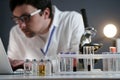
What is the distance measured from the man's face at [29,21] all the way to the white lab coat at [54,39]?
0.04 m

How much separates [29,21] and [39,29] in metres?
0.10

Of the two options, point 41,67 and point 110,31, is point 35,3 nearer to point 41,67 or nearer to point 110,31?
point 110,31

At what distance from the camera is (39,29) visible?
182cm

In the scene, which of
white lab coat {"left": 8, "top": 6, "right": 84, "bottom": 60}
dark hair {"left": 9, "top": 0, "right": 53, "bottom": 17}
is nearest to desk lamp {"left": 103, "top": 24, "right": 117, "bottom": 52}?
white lab coat {"left": 8, "top": 6, "right": 84, "bottom": 60}

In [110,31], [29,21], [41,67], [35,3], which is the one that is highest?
[35,3]

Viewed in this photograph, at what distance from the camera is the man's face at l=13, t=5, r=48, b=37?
1792 mm

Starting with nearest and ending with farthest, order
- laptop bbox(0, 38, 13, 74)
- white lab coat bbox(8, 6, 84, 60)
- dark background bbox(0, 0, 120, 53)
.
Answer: laptop bbox(0, 38, 13, 74), white lab coat bbox(8, 6, 84, 60), dark background bbox(0, 0, 120, 53)

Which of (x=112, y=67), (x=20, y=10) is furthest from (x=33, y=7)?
(x=112, y=67)

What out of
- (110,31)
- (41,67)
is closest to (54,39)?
(110,31)

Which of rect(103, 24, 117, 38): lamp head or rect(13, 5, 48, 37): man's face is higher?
rect(13, 5, 48, 37): man's face

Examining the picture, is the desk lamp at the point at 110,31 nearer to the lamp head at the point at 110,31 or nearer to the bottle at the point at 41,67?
the lamp head at the point at 110,31

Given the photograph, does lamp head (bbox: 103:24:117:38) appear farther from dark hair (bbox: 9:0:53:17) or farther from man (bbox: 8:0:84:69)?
dark hair (bbox: 9:0:53:17)

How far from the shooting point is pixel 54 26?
1806mm

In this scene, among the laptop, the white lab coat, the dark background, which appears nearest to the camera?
the laptop
